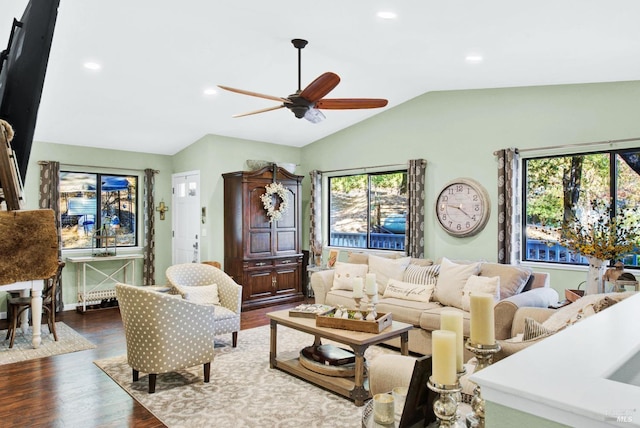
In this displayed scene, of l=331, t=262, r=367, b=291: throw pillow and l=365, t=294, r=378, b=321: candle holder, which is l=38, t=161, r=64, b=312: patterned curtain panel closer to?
l=331, t=262, r=367, b=291: throw pillow

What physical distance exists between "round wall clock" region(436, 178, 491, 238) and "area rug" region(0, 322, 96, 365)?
437 centimetres

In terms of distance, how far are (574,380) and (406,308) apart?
11.7 feet

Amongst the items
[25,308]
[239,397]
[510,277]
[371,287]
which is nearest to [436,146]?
[510,277]

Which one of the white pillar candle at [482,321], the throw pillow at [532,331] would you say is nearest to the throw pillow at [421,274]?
the throw pillow at [532,331]

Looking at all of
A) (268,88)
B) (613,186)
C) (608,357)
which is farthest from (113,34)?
(613,186)

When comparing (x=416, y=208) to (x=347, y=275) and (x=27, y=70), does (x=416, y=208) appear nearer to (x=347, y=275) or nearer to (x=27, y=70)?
(x=347, y=275)

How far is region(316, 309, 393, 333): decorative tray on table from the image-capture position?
3387 mm

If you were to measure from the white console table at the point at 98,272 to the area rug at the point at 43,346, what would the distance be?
1.14 meters

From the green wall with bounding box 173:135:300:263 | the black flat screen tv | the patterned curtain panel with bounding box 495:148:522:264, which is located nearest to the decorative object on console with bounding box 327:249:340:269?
the green wall with bounding box 173:135:300:263

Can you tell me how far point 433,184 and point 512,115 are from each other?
127 cm

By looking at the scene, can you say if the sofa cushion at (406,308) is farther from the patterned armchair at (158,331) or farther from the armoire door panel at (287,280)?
the armoire door panel at (287,280)

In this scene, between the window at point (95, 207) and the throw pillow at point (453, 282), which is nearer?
the throw pillow at point (453, 282)

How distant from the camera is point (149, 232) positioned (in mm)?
7086

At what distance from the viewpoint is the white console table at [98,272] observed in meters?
6.26
